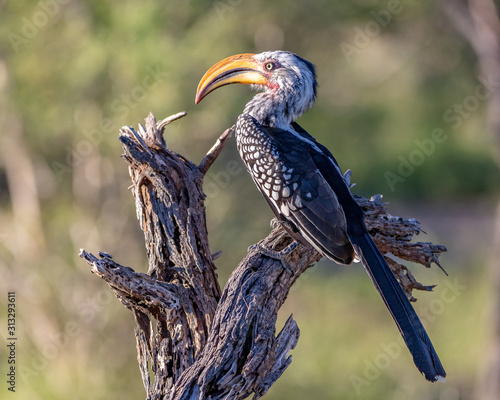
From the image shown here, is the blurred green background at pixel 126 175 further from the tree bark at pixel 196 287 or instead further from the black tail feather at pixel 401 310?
the black tail feather at pixel 401 310

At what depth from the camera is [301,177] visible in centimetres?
425

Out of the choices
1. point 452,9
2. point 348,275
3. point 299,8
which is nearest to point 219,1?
point 299,8

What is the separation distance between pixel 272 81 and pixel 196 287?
6.20ft

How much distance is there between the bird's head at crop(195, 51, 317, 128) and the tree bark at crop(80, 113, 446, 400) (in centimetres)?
74

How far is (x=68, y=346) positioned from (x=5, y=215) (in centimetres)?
266

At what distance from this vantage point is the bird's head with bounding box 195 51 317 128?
491cm

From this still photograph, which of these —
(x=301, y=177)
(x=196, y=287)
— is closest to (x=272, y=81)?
(x=301, y=177)

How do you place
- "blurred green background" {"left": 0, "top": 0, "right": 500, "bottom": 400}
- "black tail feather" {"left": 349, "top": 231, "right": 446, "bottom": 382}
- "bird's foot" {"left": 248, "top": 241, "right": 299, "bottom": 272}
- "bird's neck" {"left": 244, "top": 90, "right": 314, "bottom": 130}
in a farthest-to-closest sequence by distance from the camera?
"blurred green background" {"left": 0, "top": 0, "right": 500, "bottom": 400} → "bird's neck" {"left": 244, "top": 90, "right": 314, "bottom": 130} → "bird's foot" {"left": 248, "top": 241, "right": 299, "bottom": 272} → "black tail feather" {"left": 349, "top": 231, "right": 446, "bottom": 382}

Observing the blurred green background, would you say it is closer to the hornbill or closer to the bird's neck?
the hornbill

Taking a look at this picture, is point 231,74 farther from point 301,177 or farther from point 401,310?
point 401,310

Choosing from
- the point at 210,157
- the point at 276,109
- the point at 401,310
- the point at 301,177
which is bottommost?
the point at 401,310

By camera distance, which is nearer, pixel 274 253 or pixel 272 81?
pixel 274 253

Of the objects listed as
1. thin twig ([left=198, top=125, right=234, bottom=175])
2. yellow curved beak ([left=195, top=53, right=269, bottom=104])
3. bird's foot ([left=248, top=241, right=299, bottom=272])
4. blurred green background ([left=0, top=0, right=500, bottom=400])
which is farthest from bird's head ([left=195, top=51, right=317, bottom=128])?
blurred green background ([left=0, top=0, right=500, bottom=400])

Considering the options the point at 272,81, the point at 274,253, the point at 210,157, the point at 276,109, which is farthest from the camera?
the point at 272,81
